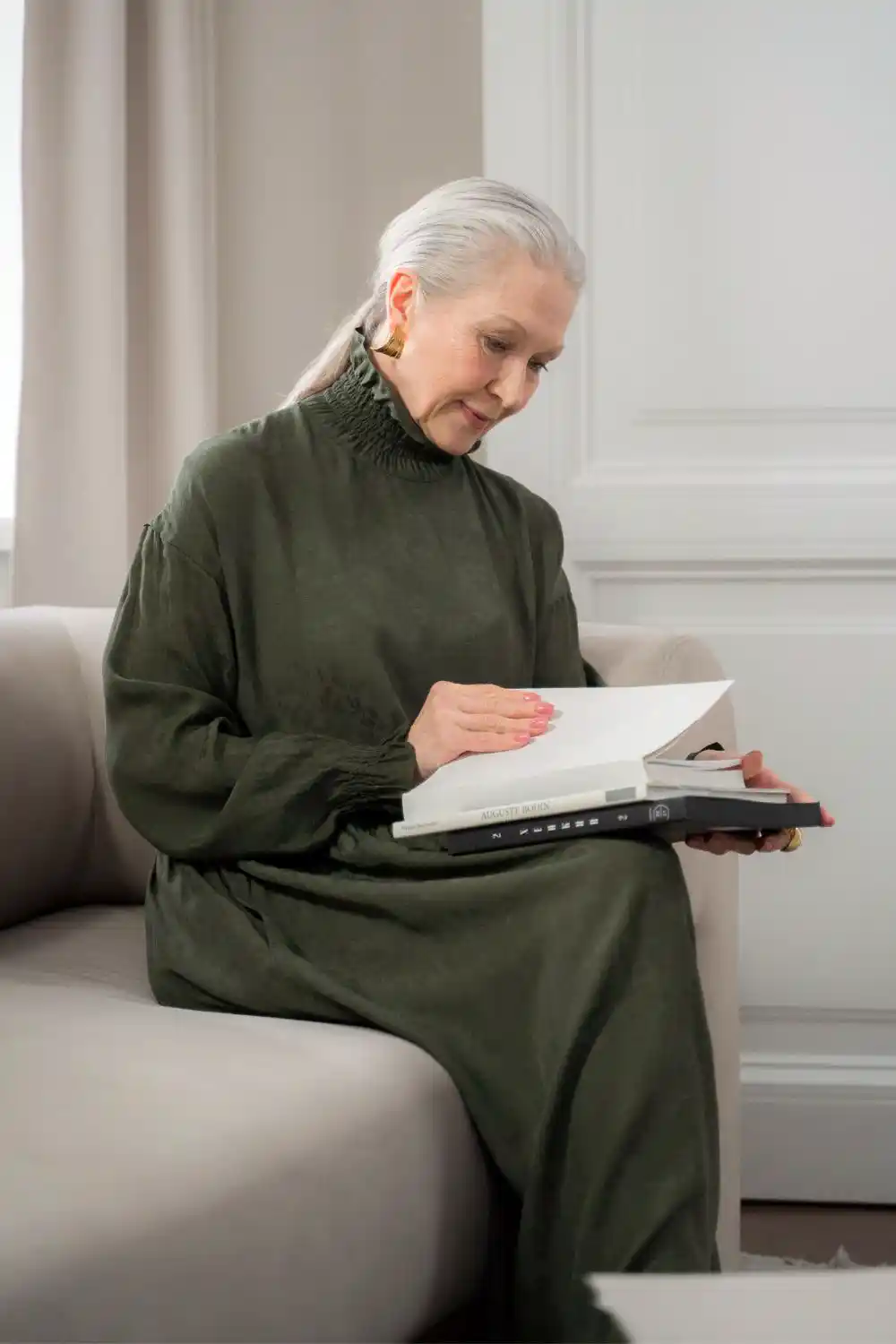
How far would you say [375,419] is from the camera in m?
1.67

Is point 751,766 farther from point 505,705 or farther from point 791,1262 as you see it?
point 791,1262

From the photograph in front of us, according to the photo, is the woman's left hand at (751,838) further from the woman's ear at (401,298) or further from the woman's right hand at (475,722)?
the woman's ear at (401,298)

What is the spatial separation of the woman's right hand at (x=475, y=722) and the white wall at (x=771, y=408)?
92 cm

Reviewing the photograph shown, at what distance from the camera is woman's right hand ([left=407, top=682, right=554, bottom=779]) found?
1396mm

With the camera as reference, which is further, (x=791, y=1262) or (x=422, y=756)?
(x=791, y=1262)

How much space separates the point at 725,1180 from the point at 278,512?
91cm

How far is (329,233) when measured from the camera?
2732mm

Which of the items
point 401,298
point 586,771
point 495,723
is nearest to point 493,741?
point 495,723

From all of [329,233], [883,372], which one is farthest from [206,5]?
[883,372]

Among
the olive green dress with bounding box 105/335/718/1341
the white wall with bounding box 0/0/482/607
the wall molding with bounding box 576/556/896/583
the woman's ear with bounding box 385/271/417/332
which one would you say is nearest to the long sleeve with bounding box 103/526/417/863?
the olive green dress with bounding box 105/335/718/1341

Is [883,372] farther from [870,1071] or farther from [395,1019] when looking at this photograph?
[395,1019]

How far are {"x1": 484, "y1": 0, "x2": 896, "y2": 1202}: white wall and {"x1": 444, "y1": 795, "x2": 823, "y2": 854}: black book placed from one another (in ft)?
3.16

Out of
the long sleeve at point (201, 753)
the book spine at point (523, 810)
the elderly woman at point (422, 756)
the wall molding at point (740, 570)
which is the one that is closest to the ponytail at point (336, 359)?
the elderly woman at point (422, 756)

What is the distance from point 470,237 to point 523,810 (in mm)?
661
